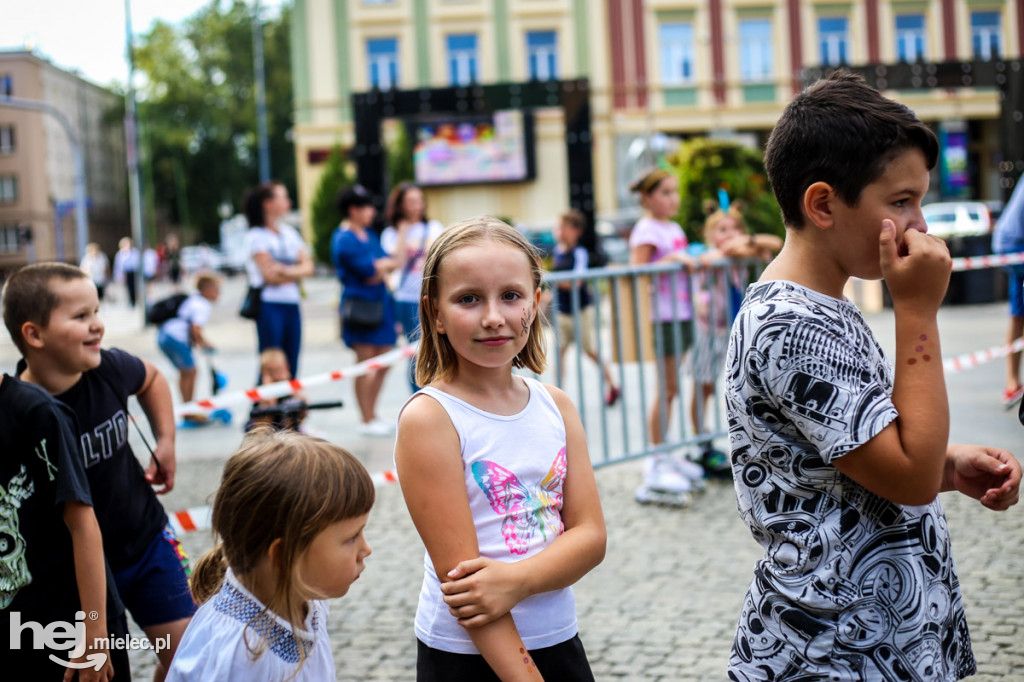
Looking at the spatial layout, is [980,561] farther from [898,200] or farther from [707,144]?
[707,144]

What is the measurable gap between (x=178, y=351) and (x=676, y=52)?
3058 cm

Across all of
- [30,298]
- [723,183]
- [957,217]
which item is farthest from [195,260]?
[30,298]

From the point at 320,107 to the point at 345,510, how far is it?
38.1 metres

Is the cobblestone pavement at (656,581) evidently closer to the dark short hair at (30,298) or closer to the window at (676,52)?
the dark short hair at (30,298)

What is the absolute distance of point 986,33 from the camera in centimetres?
3622

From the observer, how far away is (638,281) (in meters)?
6.43

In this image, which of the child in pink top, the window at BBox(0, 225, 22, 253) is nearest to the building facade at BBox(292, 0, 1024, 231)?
the window at BBox(0, 225, 22, 253)

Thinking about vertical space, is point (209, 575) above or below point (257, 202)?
below

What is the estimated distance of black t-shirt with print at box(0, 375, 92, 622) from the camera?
241 cm

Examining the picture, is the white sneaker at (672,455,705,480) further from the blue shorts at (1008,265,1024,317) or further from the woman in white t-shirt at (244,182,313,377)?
the woman in white t-shirt at (244,182,313,377)

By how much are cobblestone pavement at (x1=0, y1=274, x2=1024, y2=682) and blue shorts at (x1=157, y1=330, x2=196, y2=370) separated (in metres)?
1.40

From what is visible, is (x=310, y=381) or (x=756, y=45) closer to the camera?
(x=310, y=381)

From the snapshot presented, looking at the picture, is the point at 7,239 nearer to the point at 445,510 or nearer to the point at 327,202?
the point at 327,202

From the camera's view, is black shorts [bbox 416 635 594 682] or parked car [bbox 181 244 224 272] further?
parked car [bbox 181 244 224 272]
